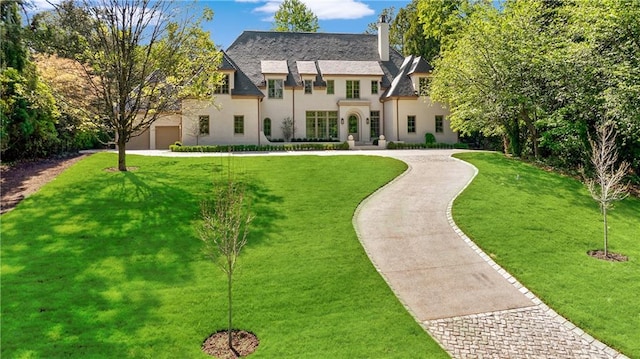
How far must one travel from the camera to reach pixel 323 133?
35125 mm

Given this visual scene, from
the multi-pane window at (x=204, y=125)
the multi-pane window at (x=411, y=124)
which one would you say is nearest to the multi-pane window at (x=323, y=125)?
the multi-pane window at (x=411, y=124)

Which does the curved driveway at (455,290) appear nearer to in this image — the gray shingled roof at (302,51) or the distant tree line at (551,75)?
the distant tree line at (551,75)

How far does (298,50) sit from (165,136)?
14293 millimetres

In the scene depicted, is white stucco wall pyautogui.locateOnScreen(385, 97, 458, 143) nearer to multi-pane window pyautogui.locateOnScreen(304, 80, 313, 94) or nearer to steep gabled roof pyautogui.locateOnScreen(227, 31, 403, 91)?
steep gabled roof pyautogui.locateOnScreen(227, 31, 403, 91)

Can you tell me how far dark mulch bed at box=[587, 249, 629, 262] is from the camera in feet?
33.2

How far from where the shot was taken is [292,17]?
51.7 meters

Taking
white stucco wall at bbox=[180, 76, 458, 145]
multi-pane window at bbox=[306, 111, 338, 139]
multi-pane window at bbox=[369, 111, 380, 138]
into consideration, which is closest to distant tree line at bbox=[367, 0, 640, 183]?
white stucco wall at bbox=[180, 76, 458, 145]

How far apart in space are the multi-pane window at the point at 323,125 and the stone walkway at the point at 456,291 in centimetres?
2164

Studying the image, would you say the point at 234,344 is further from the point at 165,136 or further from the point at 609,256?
the point at 165,136

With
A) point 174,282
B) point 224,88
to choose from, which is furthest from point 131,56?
point 224,88

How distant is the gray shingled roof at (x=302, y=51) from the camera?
34375 mm

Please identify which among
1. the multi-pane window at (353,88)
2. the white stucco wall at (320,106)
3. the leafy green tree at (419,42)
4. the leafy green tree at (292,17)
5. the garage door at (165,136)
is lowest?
the garage door at (165,136)

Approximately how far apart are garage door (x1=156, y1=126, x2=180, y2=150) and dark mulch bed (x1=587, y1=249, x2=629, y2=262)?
94.8 feet

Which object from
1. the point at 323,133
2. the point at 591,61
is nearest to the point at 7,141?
the point at 323,133
